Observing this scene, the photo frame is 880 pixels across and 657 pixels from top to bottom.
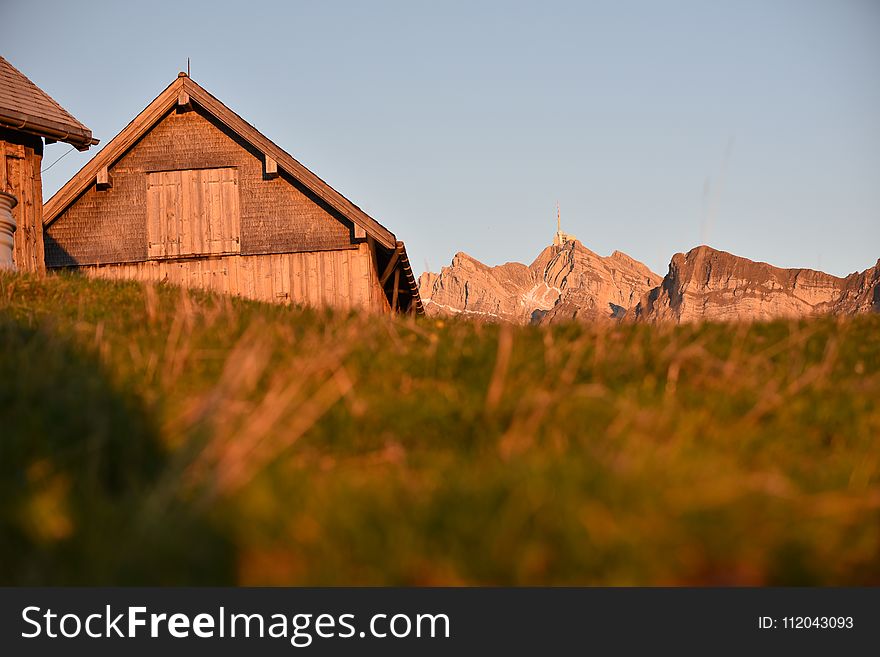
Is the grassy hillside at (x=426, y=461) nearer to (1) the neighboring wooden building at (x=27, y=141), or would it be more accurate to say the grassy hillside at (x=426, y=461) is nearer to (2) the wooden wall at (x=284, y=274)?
(1) the neighboring wooden building at (x=27, y=141)

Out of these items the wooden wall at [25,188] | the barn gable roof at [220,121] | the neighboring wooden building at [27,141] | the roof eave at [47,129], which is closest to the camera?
the roof eave at [47,129]

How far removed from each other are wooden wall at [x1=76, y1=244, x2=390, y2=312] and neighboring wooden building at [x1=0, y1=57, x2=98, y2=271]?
2370mm

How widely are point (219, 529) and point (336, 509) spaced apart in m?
0.42

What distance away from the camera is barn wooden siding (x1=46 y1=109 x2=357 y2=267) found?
1989 centimetres

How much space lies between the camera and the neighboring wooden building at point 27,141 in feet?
53.5

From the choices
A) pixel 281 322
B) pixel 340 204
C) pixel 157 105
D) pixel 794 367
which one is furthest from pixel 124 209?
pixel 794 367

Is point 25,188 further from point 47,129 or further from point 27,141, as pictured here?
point 47,129

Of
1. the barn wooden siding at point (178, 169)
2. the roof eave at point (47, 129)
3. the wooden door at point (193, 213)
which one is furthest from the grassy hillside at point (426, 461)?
the wooden door at point (193, 213)

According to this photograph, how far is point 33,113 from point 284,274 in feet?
20.1

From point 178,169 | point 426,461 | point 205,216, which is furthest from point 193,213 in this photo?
point 426,461

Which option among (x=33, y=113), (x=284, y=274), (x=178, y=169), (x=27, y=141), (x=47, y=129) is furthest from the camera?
(x=178, y=169)

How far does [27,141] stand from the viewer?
17.1 m

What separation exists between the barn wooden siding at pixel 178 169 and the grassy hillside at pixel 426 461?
13.7 m

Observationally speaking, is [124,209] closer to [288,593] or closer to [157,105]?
[157,105]
